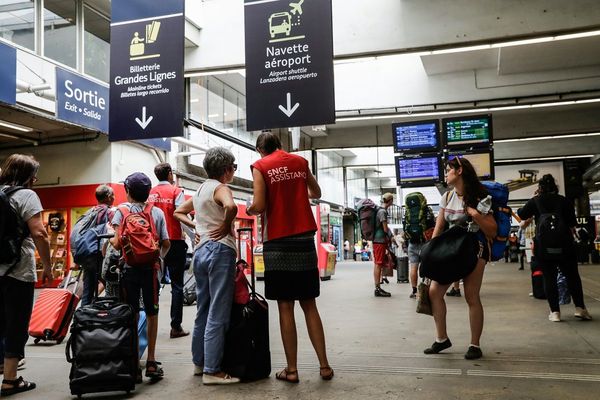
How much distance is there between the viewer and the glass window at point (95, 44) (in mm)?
13133

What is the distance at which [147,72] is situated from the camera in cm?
616

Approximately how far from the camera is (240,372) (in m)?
3.64

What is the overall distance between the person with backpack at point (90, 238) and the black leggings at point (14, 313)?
1420 mm

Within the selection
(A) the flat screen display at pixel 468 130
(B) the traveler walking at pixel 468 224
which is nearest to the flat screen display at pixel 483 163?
(A) the flat screen display at pixel 468 130

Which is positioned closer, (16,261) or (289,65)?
(16,261)

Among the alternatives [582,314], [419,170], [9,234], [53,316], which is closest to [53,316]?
[53,316]

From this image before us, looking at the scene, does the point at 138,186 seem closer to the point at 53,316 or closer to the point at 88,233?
the point at 88,233

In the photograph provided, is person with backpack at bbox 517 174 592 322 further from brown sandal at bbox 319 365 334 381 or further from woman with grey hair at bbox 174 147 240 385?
woman with grey hair at bbox 174 147 240 385

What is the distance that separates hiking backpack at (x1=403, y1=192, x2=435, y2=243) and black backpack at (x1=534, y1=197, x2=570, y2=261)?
2604 mm

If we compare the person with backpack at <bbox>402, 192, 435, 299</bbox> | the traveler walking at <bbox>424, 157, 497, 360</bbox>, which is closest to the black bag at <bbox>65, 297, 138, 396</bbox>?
the traveler walking at <bbox>424, 157, 497, 360</bbox>

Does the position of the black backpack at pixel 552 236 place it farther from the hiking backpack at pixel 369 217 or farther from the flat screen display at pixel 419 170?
the flat screen display at pixel 419 170

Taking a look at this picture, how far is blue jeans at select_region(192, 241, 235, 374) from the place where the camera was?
358 cm

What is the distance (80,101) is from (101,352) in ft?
28.5

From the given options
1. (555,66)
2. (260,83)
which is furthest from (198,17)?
(555,66)
